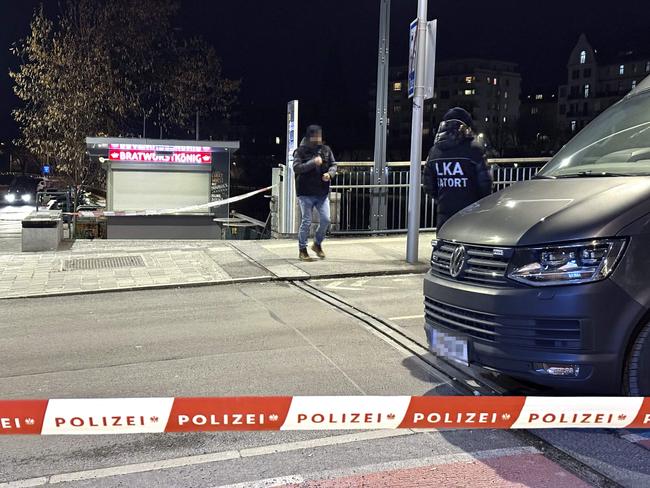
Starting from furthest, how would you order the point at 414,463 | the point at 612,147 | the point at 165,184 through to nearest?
the point at 165,184 < the point at 612,147 < the point at 414,463

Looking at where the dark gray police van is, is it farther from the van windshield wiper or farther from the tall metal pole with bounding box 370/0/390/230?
the tall metal pole with bounding box 370/0/390/230

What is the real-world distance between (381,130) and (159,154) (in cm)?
649

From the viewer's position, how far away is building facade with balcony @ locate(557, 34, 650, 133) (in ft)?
353

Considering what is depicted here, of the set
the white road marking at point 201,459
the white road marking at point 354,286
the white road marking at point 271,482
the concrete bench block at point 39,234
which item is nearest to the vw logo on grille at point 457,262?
the white road marking at point 201,459

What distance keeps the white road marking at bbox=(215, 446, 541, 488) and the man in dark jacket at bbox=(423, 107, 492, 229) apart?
309 centimetres

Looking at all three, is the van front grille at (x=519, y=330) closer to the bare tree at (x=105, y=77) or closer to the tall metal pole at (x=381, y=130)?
the tall metal pole at (x=381, y=130)

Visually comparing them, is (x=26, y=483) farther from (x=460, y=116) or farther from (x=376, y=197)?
(x=376, y=197)

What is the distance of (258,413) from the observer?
3029 mm

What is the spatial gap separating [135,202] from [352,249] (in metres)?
8.44

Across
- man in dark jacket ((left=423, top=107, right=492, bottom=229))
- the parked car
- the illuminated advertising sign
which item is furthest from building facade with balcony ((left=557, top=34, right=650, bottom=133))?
man in dark jacket ((left=423, top=107, right=492, bottom=229))

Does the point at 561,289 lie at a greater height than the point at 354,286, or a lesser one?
greater

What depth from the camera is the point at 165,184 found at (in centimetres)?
1738

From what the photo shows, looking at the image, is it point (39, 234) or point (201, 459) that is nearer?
point (201, 459)

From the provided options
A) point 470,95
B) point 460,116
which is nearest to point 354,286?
point 460,116
